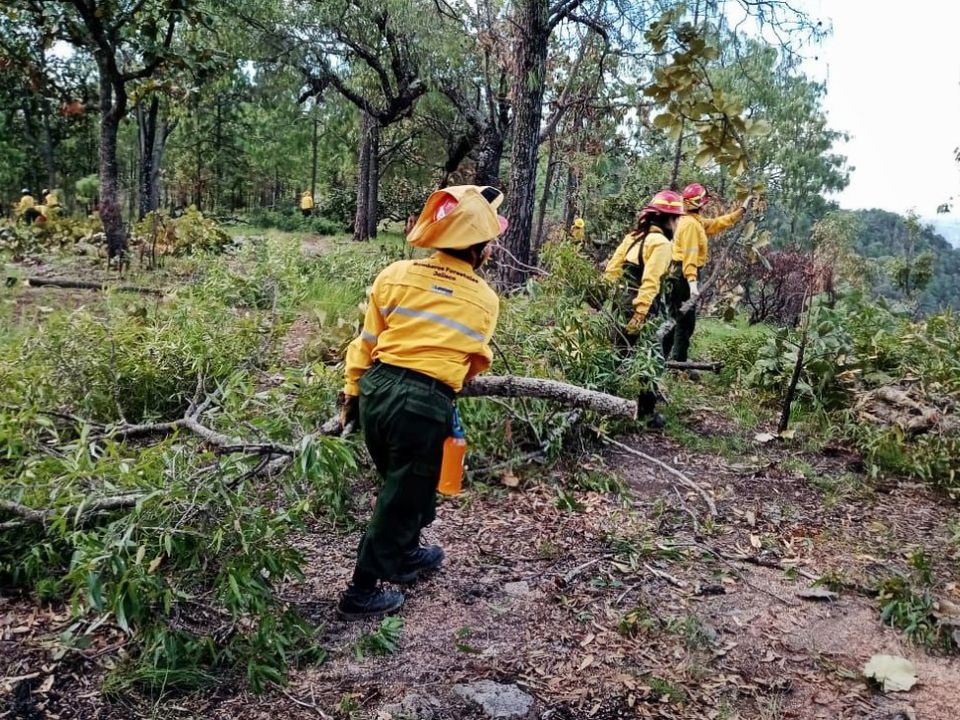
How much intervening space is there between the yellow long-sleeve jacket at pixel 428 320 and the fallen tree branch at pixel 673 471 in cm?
185

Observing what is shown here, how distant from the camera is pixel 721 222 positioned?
249 inches

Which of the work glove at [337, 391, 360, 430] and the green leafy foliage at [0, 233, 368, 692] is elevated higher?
the work glove at [337, 391, 360, 430]

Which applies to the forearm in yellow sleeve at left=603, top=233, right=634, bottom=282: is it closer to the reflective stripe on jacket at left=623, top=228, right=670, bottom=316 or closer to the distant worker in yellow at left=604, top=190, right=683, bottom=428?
the distant worker in yellow at left=604, top=190, right=683, bottom=428

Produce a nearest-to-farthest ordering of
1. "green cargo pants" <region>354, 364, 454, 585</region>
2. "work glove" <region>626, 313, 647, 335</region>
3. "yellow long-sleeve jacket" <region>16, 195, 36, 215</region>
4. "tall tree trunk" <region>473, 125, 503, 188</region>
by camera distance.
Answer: "green cargo pants" <region>354, 364, 454, 585</region>, "work glove" <region>626, 313, 647, 335</region>, "tall tree trunk" <region>473, 125, 503, 188</region>, "yellow long-sleeve jacket" <region>16, 195, 36, 215</region>

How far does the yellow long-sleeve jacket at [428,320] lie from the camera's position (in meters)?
2.73

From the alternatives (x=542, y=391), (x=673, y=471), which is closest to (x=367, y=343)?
(x=542, y=391)

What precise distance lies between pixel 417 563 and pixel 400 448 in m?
0.73

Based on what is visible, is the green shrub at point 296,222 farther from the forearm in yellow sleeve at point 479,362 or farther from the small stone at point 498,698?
the small stone at point 498,698

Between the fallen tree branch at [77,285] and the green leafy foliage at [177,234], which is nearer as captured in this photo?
the fallen tree branch at [77,285]

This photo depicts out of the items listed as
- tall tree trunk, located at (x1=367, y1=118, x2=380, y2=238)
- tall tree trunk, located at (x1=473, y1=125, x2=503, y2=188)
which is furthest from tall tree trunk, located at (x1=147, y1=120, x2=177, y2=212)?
tall tree trunk, located at (x1=473, y1=125, x2=503, y2=188)

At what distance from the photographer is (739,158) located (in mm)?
2541

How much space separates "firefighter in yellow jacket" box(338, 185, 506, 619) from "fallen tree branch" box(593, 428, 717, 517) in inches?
73.6

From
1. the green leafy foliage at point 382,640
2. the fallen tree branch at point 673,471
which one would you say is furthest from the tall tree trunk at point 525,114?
the green leafy foliage at point 382,640

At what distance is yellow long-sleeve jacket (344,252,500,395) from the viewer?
8.96 feet
